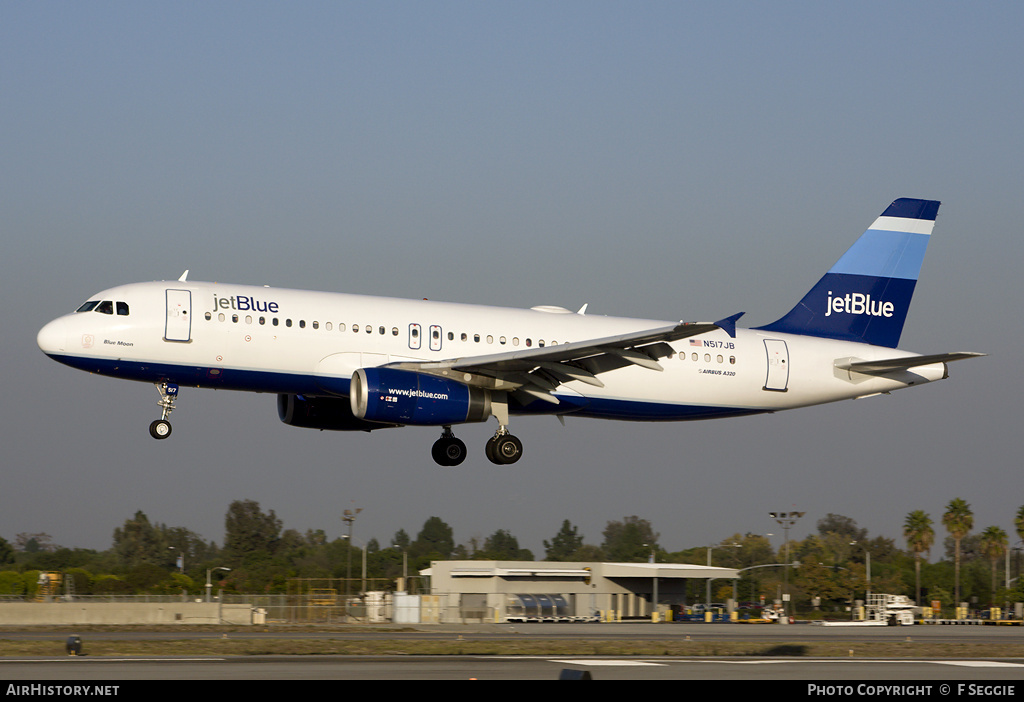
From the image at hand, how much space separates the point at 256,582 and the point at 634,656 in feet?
234

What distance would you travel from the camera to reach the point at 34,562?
11944cm

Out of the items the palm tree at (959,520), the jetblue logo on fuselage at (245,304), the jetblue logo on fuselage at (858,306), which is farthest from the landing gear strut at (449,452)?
the palm tree at (959,520)

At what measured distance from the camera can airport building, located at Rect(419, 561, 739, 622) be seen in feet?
210

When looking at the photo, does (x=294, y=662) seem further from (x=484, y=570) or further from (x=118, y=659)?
(x=484, y=570)

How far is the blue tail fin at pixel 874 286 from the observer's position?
40125 mm

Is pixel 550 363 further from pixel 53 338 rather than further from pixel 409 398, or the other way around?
pixel 53 338

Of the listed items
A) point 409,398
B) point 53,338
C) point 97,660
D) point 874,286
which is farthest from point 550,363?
point 97,660

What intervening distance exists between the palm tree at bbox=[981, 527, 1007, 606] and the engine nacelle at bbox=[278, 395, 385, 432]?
322ft

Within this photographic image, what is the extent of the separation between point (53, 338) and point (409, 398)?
383 inches

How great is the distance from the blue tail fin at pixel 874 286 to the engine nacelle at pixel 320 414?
1425 centimetres

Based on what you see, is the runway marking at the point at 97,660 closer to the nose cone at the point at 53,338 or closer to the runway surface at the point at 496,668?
the runway surface at the point at 496,668
